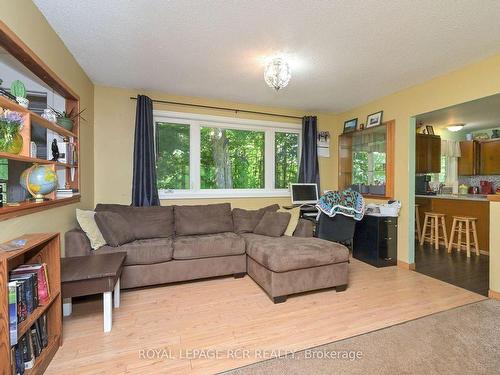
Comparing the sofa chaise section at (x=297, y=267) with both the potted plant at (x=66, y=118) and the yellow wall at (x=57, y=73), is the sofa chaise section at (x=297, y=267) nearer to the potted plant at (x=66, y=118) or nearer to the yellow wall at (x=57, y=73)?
the yellow wall at (x=57, y=73)

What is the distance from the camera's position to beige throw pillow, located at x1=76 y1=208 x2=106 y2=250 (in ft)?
8.13

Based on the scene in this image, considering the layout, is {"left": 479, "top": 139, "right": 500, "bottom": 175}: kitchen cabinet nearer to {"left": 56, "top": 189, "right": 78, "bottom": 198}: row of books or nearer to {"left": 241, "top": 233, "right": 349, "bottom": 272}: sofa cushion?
{"left": 241, "top": 233, "right": 349, "bottom": 272}: sofa cushion

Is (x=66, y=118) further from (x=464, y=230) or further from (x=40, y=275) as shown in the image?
(x=464, y=230)

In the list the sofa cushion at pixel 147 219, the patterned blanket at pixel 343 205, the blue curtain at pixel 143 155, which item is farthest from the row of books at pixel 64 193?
the patterned blanket at pixel 343 205

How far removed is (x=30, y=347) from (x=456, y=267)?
14.5ft

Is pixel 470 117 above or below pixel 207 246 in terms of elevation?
above

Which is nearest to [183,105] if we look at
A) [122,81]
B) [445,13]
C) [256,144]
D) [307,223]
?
[122,81]

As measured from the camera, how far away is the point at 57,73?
2.18 meters

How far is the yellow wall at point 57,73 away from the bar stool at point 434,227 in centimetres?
533

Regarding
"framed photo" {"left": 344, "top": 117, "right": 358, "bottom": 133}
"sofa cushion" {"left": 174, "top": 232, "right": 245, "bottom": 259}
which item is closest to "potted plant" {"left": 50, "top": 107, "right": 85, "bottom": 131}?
"sofa cushion" {"left": 174, "top": 232, "right": 245, "bottom": 259}

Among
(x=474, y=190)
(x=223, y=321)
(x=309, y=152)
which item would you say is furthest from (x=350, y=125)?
(x=223, y=321)

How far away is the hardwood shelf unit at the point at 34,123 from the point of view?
1.51 m

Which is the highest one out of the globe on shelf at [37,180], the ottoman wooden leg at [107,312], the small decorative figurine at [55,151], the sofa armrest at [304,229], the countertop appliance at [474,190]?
the small decorative figurine at [55,151]

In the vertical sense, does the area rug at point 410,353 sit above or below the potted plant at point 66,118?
below
